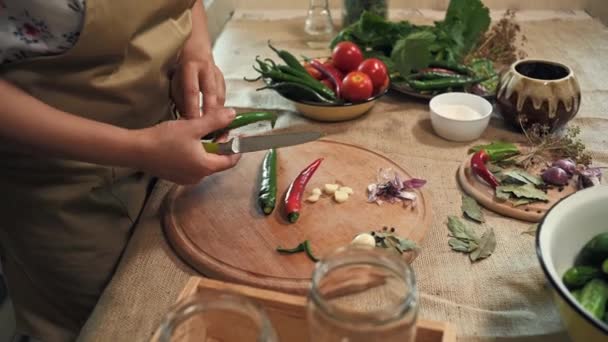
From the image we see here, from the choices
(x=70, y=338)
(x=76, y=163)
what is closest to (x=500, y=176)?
(x=76, y=163)

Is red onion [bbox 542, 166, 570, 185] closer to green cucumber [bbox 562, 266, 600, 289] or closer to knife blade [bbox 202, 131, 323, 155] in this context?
green cucumber [bbox 562, 266, 600, 289]

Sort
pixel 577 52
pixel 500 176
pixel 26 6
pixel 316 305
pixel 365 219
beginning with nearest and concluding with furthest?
pixel 316 305 → pixel 26 6 → pixel 365 219 → pixel 500 176 → pixel 577 52

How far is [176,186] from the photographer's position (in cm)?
96

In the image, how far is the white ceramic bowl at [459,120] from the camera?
3.64 feet

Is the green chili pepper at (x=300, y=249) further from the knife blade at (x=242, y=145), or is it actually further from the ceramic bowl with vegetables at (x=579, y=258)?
the ceramic bowl with vegetables at (x=579, y=258)

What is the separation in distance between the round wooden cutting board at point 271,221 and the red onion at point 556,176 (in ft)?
0.71

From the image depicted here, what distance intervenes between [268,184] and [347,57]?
472 millimetres

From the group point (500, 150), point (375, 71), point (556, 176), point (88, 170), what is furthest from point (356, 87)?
point (88, 170)

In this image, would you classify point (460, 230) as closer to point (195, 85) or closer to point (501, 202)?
point (501, 202)

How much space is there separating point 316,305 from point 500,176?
0.62 meters

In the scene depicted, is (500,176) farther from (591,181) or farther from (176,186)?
(176,186)

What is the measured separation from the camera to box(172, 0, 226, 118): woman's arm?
0.97 meters

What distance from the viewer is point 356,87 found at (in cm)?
117

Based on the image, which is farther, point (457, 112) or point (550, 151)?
point (457, 112)
